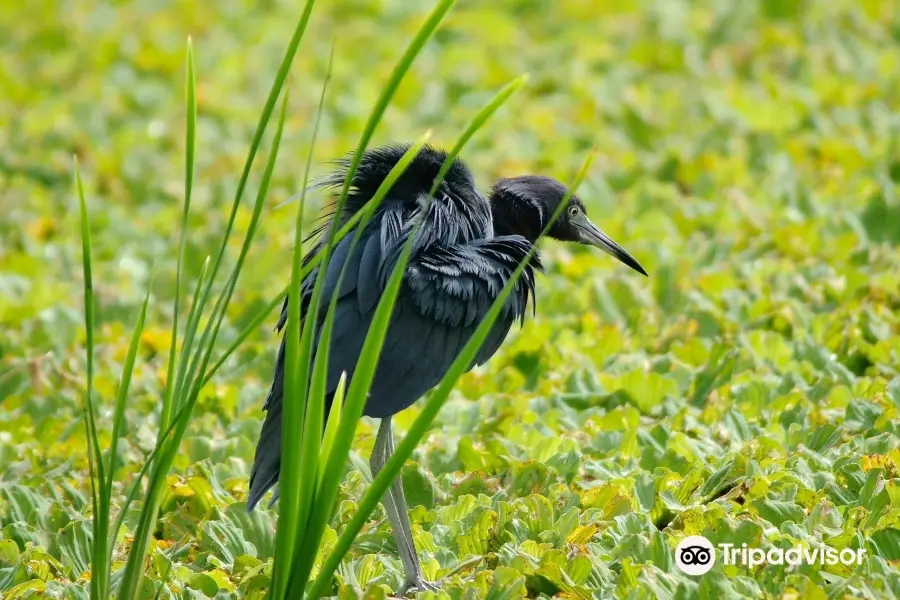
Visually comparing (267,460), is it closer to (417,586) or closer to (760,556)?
(417,586)

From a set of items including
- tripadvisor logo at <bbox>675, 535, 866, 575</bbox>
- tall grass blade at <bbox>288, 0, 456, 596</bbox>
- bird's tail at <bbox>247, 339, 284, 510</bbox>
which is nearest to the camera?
tall grass blade at <bbox>288, 0, 456, 596</bbox>

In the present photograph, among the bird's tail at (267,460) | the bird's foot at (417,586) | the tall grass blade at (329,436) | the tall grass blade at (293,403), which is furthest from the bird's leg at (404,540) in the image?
the tall grass blade at (293,403)

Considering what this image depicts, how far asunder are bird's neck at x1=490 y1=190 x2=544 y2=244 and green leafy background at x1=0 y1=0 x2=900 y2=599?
620mm

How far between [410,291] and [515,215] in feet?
2.79

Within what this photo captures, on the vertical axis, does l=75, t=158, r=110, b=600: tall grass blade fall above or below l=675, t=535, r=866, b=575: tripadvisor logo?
above

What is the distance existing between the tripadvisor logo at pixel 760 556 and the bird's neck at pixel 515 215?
4.51 feet

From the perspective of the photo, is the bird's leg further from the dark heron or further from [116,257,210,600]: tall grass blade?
[116,257,210,600]: tall grass blade

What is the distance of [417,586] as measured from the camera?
3.13m

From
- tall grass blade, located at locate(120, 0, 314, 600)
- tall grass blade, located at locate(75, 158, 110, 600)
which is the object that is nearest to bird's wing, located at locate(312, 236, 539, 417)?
tall grass blade, located at locate(120, 0, 314, 600)

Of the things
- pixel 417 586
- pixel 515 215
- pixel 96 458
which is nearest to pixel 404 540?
pixel 417 586

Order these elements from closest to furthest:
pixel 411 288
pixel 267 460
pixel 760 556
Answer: pixel 760 556 < pixel 267 460 < pixel 411 288

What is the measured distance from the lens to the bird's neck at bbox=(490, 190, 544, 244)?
13.3 feet

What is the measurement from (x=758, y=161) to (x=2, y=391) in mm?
3836

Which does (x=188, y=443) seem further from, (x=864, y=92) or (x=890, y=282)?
(x=864, y=92)
